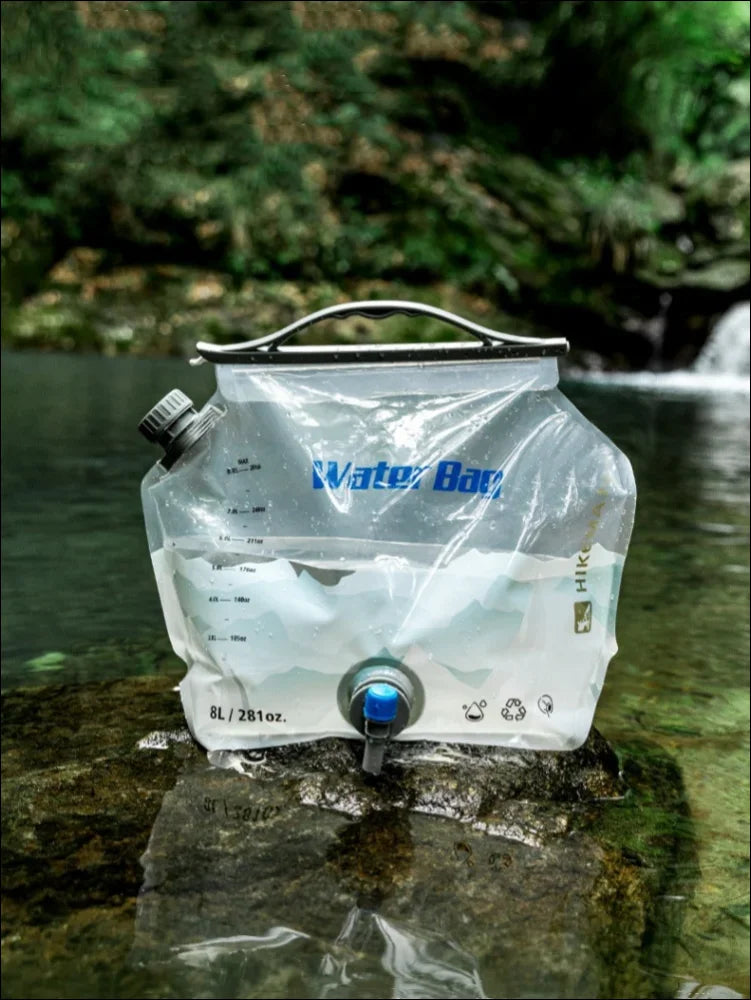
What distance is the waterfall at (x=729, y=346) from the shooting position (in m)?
13.3

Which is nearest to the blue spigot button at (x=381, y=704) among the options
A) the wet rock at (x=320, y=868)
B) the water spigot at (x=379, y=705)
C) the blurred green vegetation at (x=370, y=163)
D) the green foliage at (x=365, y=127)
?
the water spigot at (x=379, y=705)

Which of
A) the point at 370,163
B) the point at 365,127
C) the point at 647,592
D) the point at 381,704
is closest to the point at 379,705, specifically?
the point at 381,704

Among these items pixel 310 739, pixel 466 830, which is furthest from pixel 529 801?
pixel 310 739

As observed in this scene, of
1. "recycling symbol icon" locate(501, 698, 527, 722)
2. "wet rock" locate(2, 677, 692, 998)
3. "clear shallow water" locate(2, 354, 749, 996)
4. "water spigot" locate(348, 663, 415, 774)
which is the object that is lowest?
"clear shallow water" locate(2, 354, 749, 996)

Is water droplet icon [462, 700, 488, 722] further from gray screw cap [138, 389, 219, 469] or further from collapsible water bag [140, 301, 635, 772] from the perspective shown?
gray screw cap [138, 389, 219, 469]

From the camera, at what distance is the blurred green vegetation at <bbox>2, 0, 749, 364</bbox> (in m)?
14.1

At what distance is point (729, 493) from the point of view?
5547mm

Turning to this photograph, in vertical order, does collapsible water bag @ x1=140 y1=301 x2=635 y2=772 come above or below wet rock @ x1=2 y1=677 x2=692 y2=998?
above

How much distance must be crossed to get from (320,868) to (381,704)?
260mm

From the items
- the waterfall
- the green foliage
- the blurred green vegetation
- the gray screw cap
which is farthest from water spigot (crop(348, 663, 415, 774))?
the green foliage

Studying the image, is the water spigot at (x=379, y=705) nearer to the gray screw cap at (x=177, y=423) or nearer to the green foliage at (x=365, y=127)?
the gray screw cap at (x=177, y=423)

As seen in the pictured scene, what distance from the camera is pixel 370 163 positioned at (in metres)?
15.6

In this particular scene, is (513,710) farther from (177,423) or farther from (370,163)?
(370,163)

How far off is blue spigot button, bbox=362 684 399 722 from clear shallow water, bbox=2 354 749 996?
1.72 feet
